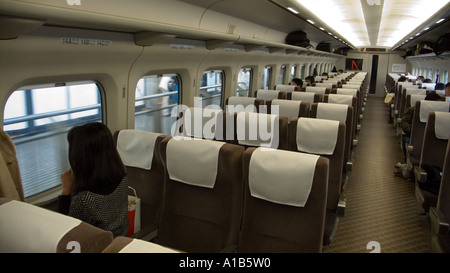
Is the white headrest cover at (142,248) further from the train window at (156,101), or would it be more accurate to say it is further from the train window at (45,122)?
the train window at (156,101)

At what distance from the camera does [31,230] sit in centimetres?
102

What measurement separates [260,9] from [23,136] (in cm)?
364

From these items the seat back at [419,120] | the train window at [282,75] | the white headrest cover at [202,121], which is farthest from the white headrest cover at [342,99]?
the train window at [282,75]

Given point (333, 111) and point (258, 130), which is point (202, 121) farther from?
point (333, 111)

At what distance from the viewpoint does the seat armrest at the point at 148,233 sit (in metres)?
2.39

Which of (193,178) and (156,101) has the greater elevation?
(156,101)

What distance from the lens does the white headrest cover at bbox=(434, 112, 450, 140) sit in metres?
3.69

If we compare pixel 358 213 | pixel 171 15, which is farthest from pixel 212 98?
pixel 358 213

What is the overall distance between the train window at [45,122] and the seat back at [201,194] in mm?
1368

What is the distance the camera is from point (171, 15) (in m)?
3.96

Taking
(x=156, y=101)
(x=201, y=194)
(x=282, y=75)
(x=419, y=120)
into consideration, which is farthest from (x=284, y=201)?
(x=282, y=75)

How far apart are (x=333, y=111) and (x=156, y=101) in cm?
260

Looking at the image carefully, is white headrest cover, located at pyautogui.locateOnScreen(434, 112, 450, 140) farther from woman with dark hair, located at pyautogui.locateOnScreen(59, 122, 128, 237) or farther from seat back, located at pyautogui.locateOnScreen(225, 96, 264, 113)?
woman with dark hair, located at pyautogui.locateOnScreen(59, 122, 128, 237)
